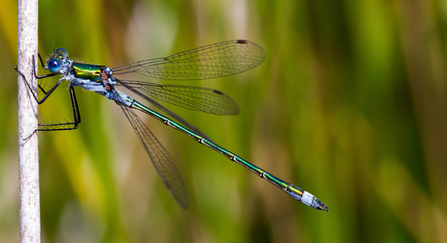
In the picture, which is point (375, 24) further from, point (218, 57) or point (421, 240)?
point (421, 240)

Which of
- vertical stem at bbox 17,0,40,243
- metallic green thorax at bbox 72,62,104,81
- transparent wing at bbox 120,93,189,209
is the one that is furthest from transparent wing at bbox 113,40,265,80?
vertical stem at bbox 17,0,40,243

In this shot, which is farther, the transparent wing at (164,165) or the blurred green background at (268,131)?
the blurred green background at (268,131)

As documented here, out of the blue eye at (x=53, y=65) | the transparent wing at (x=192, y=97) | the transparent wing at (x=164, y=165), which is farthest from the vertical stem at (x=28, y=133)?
the transparent wing at (x=192, y=97)

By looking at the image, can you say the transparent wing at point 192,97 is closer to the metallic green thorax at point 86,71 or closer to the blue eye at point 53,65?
the metallic green thorax at point 86,71

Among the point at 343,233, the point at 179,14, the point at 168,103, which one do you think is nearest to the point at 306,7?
the point at 179,14

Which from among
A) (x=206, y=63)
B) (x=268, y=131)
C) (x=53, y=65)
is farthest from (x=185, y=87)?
(x=53, y=65)

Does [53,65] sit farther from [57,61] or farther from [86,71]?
[86,71]

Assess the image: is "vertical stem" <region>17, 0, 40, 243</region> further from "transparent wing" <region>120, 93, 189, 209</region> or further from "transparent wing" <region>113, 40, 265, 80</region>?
"transparent wing" <region>113, 40, 265, 80</region>
